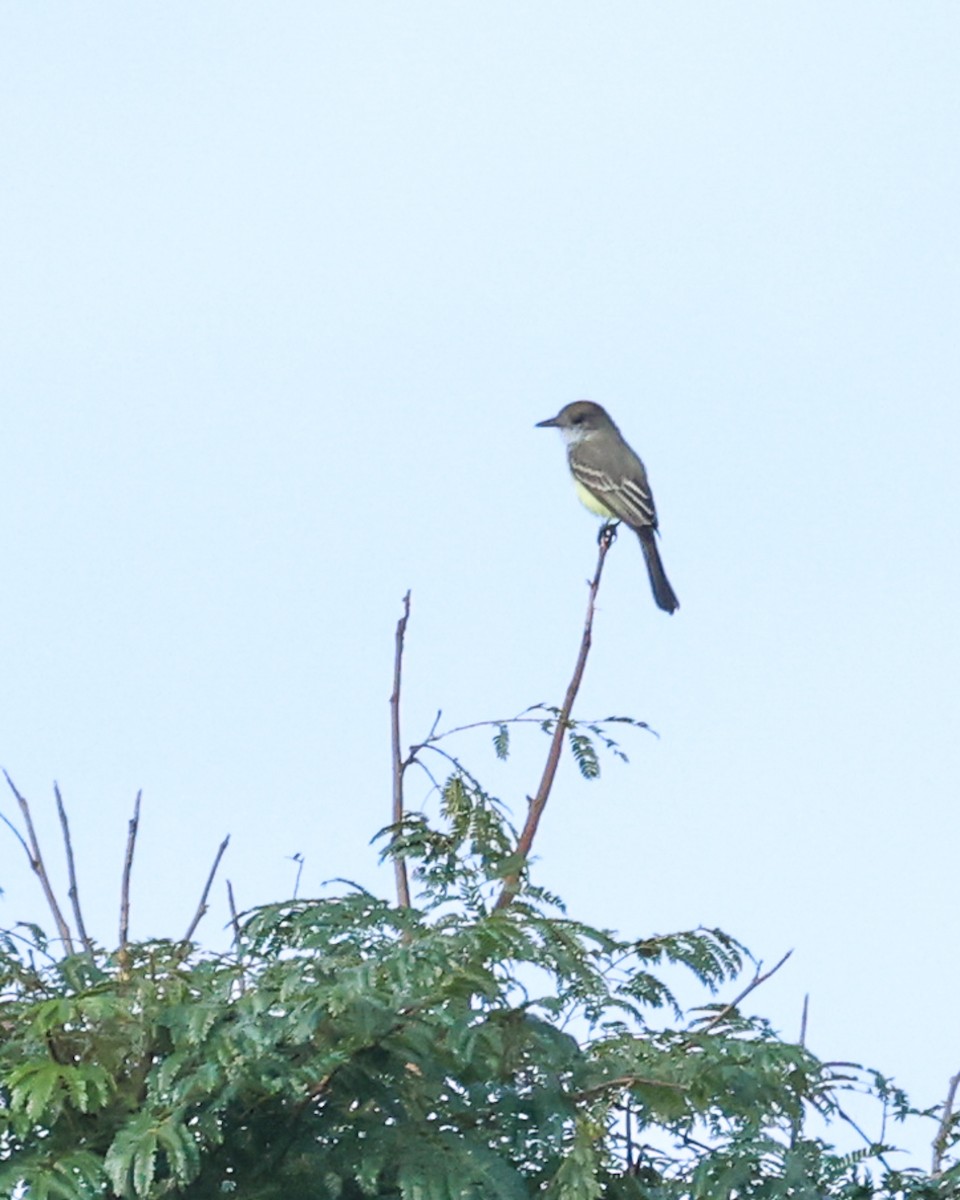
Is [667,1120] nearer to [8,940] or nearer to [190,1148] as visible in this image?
[190,1148]

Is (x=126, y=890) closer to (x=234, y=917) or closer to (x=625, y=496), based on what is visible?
(x=234, y=917)

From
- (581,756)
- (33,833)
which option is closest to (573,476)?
(581,756)

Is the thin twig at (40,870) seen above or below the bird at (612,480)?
below

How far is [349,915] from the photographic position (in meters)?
3.70

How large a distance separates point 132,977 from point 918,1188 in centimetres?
149

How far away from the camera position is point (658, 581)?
41.2ft

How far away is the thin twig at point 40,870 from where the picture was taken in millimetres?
3910

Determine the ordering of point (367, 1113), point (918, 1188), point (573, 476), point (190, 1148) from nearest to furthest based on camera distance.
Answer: point (190, 1148)
point (367, 1113)
point (918, 1188)
point (573, 476)

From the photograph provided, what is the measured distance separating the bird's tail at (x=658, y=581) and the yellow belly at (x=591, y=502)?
497mm

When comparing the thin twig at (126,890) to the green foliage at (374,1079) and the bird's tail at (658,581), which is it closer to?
the green foliage at (374,1079)

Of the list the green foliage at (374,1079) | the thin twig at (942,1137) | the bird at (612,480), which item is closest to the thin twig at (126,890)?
the green foliage at (374,1079)

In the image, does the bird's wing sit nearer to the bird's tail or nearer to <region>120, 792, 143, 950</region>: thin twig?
the bird's tail

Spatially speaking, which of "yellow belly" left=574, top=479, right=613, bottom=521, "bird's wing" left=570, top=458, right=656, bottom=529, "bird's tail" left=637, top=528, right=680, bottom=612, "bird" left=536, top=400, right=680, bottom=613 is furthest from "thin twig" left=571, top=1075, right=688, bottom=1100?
"yellow belly" left=574, top=479, right=613, bottom=521

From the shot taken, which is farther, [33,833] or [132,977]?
[33,833]
